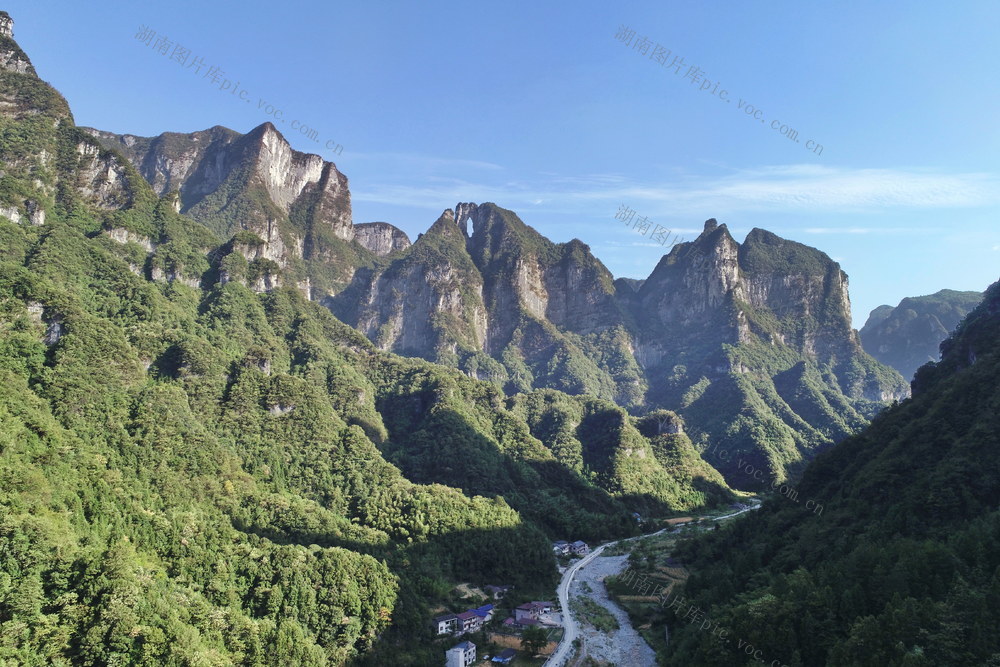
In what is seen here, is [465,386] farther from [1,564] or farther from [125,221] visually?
[1,564]

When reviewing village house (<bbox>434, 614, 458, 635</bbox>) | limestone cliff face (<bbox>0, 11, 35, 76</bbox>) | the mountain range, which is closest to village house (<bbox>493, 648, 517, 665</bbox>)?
village house (<bbox>434, 614, 458, 635</bbox>)

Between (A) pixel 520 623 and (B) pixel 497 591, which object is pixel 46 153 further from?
(A) pixel 520 623

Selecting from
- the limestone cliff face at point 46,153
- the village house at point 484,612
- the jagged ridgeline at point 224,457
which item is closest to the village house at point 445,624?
the jagged ridgeline at point 224,457

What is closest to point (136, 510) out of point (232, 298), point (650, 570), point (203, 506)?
point (203, 506)

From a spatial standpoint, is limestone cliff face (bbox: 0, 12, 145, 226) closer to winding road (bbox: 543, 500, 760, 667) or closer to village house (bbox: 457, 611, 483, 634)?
village house (bbox: 457, 611, 483, 634)

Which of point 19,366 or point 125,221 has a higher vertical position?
point 125,221

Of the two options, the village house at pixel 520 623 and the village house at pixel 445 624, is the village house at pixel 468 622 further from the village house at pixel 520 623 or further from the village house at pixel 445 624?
the village house at pixel 520 623
